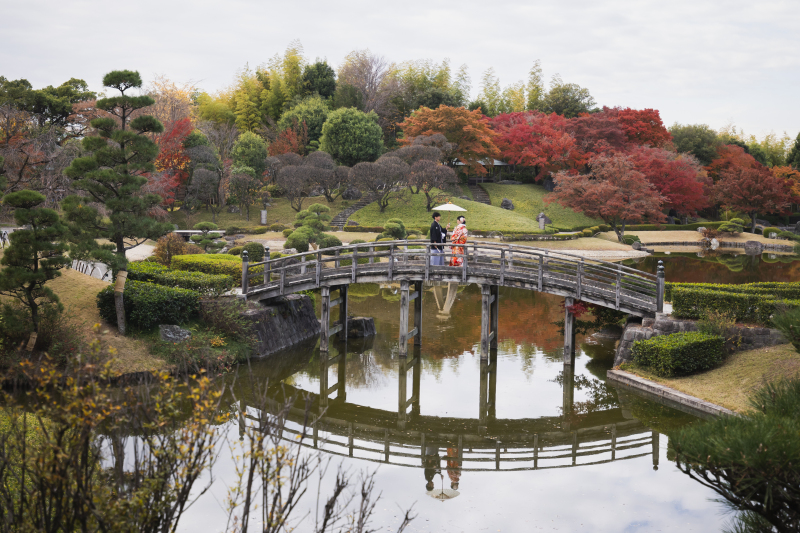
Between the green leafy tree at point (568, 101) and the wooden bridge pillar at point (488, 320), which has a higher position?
the green leafy tree at point (568, 101)

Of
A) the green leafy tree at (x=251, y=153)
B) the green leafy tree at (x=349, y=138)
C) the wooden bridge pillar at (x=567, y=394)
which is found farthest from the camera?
the green leafy tree at (x=349, y=138)

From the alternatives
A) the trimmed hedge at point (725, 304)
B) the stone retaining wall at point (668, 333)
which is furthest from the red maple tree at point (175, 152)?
the trimmed hedge at point (725, 304)

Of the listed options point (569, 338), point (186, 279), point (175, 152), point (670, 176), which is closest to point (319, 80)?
point (175, 152)

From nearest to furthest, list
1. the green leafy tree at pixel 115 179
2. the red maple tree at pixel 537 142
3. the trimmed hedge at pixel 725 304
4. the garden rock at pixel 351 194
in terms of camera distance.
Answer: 1. the trimmed hedge at pixel 725 304
2. the green leafy tree at pixel 115 179
3. the garden rock at pixel 351 194
4. the red maple tree at pixel 537 142

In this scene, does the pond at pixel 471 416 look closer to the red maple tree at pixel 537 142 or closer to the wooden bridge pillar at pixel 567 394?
the wooden bridge pillar at pixel 567 394

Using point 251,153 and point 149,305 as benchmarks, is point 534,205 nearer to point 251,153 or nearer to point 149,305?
point 251,153

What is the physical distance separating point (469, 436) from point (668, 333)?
583 cm

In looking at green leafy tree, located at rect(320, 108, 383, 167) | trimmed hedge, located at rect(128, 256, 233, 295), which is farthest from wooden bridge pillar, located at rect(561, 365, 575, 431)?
green leafy tree, located at rect(320, 108, 383, 167)

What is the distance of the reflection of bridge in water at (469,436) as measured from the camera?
1202 cm

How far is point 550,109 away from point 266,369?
53.5 meters

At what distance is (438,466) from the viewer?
11742 mm

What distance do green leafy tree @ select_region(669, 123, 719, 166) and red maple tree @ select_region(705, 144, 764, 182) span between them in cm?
99

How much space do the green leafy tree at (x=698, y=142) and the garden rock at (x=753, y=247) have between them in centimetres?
1365

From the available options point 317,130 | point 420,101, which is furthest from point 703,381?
point 420,101
